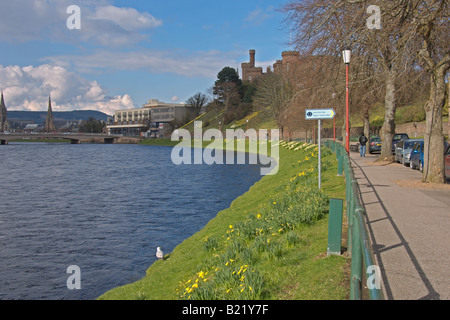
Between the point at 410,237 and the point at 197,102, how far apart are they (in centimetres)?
14843

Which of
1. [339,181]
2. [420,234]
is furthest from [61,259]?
[420,234]

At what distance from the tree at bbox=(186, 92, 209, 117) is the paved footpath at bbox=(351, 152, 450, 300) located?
458ft

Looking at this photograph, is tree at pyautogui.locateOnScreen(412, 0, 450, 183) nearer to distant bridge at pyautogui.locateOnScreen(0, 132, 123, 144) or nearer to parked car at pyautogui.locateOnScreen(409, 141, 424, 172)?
parked car at pyautogui.locateOnScreen(409, 141, 424, 172)

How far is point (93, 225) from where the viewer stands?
2062cm

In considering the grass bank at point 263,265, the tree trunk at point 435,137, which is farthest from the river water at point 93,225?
the tree trunk at point 435,137

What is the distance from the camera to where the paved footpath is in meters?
6.39

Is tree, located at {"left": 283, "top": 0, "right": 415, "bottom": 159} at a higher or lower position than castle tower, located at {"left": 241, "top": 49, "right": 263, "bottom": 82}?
lower

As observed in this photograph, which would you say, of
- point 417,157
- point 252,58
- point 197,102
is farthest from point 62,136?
point 417,157

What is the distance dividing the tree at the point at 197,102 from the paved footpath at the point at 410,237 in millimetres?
139565

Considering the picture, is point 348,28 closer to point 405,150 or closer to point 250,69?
point 405,150

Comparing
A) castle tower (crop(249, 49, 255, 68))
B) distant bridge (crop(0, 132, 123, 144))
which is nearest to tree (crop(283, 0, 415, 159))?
distant bridge (crop(0, 132, 123, 144))
